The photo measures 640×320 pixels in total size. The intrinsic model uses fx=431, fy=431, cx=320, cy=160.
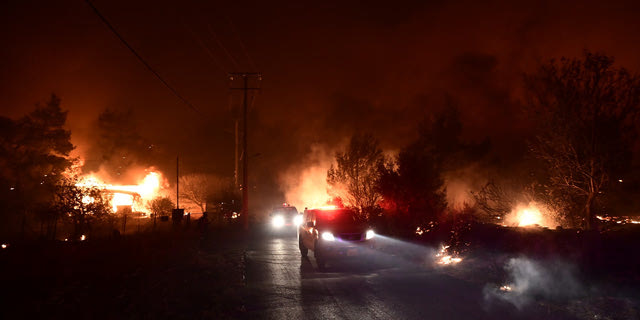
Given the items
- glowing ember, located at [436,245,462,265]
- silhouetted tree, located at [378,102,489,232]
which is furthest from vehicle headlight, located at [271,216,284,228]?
glowing ember, located at [436,245,462,265]

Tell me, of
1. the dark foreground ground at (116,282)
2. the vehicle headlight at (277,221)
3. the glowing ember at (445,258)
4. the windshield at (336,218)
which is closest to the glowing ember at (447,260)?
the glowing ember at (445,258)

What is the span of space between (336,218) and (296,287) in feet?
17.3

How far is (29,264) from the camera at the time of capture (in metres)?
11.2

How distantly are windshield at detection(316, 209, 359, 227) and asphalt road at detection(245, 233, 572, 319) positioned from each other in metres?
1.37

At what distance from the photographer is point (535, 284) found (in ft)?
30.5

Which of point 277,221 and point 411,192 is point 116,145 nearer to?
point 277,221

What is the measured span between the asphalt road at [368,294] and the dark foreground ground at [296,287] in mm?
20

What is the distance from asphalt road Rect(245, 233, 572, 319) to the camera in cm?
751

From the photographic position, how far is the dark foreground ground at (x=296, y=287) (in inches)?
299

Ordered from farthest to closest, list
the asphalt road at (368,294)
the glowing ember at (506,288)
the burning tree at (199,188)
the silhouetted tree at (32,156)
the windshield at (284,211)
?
the burning tree at (199,188) → the silhouetted tree at (32,156) → the windshield at (284,211) → the glowing ember at (506,288) → the asphalt road at (368,294)

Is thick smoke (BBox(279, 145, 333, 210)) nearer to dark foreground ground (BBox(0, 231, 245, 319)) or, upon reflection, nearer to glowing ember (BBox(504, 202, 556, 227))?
glowing ember (BBox(504, 202, 556, 227))

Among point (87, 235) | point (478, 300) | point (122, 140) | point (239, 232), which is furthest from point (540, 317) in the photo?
point (122, 140)

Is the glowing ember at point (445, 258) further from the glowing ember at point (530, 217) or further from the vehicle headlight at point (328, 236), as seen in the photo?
the glowing ember at point (530, 217)

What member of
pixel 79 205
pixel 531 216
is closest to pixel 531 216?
pixel 531 216
